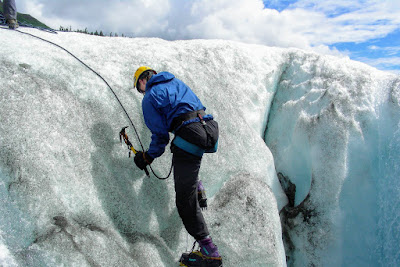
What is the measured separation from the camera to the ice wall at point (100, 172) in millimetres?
3263

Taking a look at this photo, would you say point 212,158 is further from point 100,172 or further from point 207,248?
point 100,172

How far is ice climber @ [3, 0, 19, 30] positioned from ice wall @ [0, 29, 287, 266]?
0.96ft

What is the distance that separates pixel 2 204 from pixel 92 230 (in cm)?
105

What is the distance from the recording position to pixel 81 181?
3816 millimetres

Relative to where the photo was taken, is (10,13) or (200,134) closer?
(200,134)

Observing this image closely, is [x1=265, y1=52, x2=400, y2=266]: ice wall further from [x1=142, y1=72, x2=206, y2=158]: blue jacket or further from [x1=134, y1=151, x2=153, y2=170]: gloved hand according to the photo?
[x1=134, y1=151, x2=153, y2=170]: gloved hand

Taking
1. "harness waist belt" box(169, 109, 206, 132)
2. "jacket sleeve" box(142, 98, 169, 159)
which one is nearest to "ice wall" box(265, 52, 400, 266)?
"harness waist belt" box(169, 109, 206, 132)

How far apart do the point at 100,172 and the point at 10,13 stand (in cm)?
363

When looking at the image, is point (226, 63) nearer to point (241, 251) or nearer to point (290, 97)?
point (290, 97)

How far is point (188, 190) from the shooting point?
393 cm

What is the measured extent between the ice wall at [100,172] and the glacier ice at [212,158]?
2cm

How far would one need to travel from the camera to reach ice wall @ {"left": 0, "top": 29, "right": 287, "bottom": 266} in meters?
3.26

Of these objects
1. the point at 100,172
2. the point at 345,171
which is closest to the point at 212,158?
the point at 100,172

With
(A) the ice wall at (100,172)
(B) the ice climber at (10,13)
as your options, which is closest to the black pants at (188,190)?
(A) the ice wall at (100,172)
